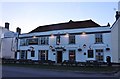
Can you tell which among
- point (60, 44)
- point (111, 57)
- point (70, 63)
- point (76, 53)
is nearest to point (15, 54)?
point (60, 44)

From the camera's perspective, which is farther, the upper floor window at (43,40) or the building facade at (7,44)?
the building facade at (7,44)

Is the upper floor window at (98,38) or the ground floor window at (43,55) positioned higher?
the upper floor window at (98,38)

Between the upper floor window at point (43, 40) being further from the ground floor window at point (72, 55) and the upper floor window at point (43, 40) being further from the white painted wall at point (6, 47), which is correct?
the white painted wall at point (6, 47)

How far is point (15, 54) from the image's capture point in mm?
47062

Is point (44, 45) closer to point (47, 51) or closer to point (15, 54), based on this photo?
point (47, 51)

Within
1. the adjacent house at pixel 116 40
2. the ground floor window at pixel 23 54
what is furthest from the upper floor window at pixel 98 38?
the ground floor window at pixel 23 54

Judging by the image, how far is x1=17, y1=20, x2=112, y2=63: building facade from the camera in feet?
118

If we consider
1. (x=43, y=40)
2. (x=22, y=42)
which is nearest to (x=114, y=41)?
(x=43, y=40)

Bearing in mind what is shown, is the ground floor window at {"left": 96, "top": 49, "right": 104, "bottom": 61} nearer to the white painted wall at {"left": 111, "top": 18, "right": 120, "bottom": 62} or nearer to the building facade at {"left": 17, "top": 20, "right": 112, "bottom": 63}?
the building facade at {"left": 17, "top": 20, "right": 112, "bottom": 63}

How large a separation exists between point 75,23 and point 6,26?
22.9m

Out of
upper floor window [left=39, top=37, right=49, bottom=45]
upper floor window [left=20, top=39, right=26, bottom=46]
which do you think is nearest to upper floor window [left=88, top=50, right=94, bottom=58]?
upper floor window [left=39, top=37, right=49, bottom=45]

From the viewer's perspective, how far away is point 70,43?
39.0 metres

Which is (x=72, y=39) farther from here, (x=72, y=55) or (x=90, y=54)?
(x=90, y=54)

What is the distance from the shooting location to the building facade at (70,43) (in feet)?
118
